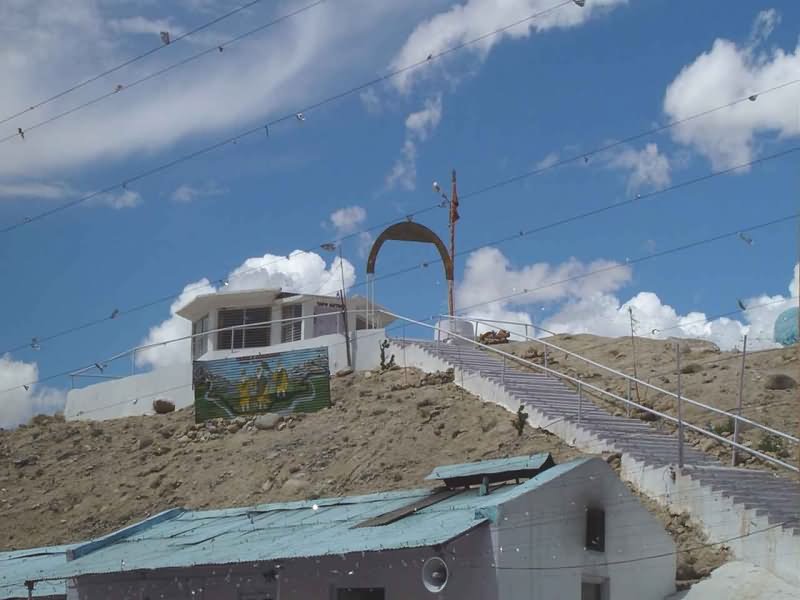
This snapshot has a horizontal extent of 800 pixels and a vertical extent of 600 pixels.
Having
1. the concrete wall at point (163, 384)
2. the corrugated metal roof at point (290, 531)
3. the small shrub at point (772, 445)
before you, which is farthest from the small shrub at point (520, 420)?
the concrete wall at point (163, 384)

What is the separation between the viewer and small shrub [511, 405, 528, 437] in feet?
77.1

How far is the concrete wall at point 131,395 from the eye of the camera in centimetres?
3506

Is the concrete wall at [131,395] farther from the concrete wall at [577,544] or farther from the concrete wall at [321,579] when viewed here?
the concrete wall at [577,544]

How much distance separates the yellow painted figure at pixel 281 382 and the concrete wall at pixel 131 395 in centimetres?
413

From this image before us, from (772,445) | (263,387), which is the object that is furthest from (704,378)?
(263,387)

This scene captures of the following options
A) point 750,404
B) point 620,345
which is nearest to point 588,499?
point 750,404

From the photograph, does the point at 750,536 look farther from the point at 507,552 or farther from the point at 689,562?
the point at 507,552

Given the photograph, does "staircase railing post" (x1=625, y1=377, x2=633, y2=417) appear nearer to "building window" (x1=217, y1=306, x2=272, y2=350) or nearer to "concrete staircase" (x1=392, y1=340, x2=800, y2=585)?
"concrete staircase" (x1=392, y1=340, x2=800, y2=585)

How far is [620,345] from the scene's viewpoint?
33750 millimetres

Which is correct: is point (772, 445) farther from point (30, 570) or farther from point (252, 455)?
point (30, 570)

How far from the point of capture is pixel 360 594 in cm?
1517

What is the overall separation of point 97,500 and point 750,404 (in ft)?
52.9

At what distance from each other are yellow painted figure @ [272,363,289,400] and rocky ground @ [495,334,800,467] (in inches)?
271

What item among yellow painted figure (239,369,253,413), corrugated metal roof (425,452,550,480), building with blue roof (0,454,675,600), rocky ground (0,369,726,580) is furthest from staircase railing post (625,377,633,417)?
yellow painted figure (239,369,253,413)
